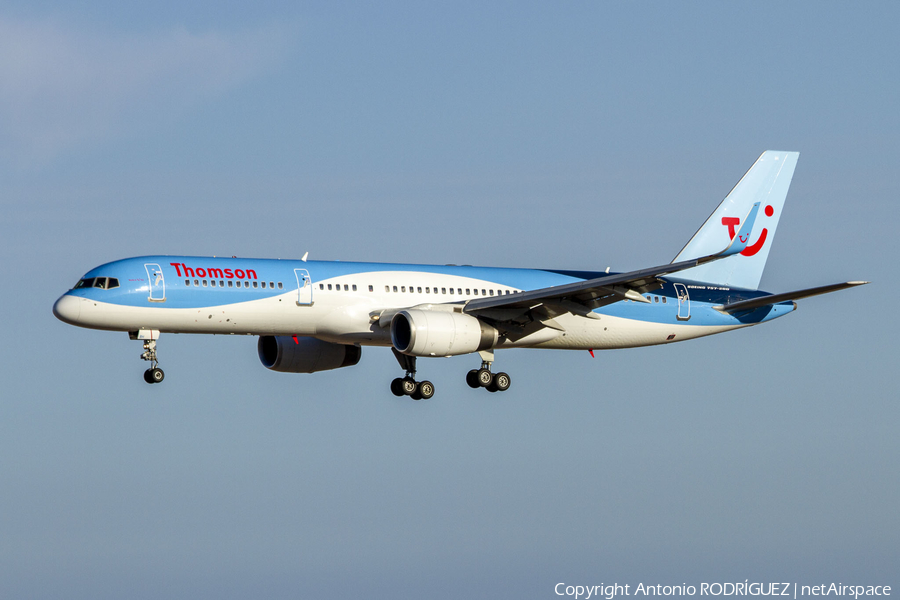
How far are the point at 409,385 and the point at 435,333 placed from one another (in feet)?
16.9

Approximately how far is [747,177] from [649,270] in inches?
585

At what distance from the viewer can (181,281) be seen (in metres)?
44.8

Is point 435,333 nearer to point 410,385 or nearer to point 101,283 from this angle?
point 410,385

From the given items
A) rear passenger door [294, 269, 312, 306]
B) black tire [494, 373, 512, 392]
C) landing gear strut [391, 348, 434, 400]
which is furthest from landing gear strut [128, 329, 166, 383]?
black tire [494, 373, 512, 392]

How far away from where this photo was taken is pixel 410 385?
51.0m

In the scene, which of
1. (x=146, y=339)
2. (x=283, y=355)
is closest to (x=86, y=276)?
(x=146, y=339)

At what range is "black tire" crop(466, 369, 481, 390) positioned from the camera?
5122 centimetres

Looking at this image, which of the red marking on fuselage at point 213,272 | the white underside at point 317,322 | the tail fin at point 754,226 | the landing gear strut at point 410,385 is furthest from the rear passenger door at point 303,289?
the tail fin at point 754,226

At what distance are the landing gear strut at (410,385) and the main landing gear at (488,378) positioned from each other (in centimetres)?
188

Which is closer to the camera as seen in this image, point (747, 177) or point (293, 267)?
point (293, 267)

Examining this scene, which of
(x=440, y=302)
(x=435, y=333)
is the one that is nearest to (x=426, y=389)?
(x=440, y=302)

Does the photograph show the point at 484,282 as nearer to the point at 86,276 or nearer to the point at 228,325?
the point at 228,325

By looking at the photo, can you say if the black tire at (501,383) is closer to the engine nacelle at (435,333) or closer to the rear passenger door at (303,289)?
the engine nacelle at (435,333)

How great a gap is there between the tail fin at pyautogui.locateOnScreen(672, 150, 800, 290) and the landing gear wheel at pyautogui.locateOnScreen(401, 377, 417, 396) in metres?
12.7
